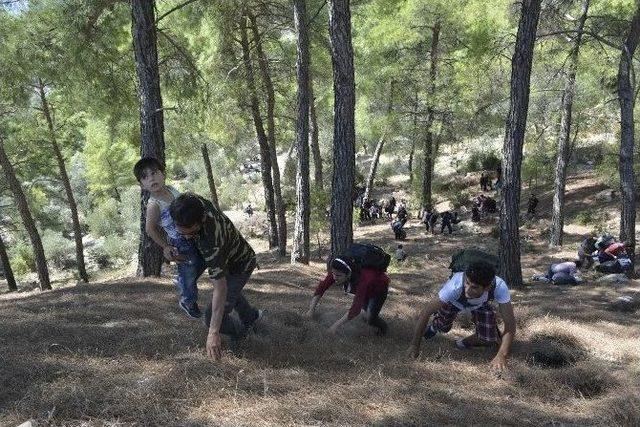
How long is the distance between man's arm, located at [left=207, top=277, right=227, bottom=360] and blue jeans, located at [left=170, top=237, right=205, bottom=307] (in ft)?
2.38

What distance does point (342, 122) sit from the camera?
7.98m

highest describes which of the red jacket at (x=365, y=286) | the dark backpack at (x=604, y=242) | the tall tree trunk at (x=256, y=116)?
the tall tree trunk at (x=256, y=116)

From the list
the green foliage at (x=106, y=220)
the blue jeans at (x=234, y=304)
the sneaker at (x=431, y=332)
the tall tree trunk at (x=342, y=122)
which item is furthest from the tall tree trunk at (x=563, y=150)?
the green foliage at (x=106, y=220)

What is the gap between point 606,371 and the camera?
13.9 ft

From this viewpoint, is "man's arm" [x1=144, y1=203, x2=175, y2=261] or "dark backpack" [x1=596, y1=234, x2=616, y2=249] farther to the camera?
"dark backpack" [x1=596, y1=234, x2=616, y2=249]

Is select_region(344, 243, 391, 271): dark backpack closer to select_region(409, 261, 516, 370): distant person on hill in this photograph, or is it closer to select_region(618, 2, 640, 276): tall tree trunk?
select_region(409, 261, 516, 370): distant person on hill

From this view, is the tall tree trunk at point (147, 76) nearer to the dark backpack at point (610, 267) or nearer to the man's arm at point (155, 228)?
the man's arm at point (155, 228)

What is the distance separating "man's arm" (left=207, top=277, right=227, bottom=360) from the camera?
11.6 ft

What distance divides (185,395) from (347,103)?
5656 millimetres

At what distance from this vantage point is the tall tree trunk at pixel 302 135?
34.1 ft

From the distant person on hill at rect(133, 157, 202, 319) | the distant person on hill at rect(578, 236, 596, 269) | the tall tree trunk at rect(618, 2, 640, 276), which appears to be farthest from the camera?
the distant person on hill at rect(578, 236, 596, 269)

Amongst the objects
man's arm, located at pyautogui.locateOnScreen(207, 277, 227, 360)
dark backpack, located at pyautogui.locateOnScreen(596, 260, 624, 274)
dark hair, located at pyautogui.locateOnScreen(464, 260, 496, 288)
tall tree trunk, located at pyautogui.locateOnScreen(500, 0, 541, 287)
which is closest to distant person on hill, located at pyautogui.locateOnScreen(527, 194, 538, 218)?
dark backpack, located at pyautogui.locateOnScreen(596, 260, 624, 274)

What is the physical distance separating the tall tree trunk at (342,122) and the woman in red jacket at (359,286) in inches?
101

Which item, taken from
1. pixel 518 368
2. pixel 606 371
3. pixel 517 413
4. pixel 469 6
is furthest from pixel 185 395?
pixel 469 6
